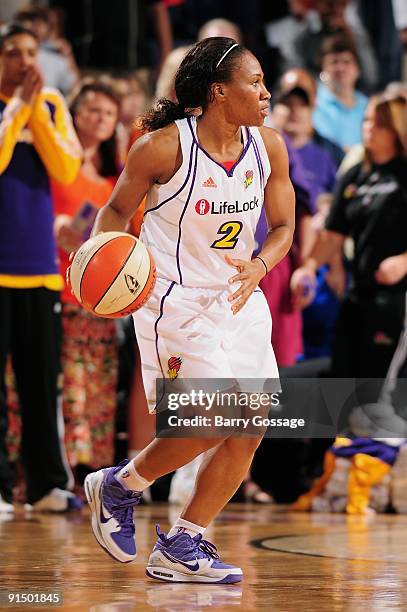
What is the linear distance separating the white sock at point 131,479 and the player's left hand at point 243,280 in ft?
2.10

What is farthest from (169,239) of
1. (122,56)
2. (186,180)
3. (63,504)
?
(122,56)

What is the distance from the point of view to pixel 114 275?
399 cm

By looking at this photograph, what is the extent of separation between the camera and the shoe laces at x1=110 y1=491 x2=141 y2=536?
4.26 metres

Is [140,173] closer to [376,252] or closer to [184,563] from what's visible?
[184,563]

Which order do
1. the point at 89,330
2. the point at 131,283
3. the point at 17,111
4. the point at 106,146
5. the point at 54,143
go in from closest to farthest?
the point at 131,283 < the point at 17,111 < the point at 54,143 < the point at 89,330 < the point at 106,146

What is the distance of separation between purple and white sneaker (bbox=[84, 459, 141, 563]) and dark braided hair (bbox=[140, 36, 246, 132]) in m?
1.19

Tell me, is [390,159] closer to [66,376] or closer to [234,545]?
[66,376]

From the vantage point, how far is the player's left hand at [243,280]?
→ 4035 millimetres

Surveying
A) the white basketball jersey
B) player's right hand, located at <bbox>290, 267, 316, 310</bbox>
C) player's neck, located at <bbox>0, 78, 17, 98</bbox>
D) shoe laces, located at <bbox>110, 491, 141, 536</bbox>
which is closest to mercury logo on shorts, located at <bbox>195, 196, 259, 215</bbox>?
the white basketball jersey

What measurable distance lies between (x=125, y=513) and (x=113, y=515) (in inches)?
1.9

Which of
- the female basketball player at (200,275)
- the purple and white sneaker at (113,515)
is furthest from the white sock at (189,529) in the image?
the purple and white sneaker at (113,515)

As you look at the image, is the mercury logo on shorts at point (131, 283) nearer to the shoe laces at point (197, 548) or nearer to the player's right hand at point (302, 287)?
the shoe laces at point (197, 548)

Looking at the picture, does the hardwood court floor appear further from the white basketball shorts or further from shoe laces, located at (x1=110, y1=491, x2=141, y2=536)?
the white basketball shorts

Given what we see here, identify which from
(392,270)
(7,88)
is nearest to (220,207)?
(7,88)
